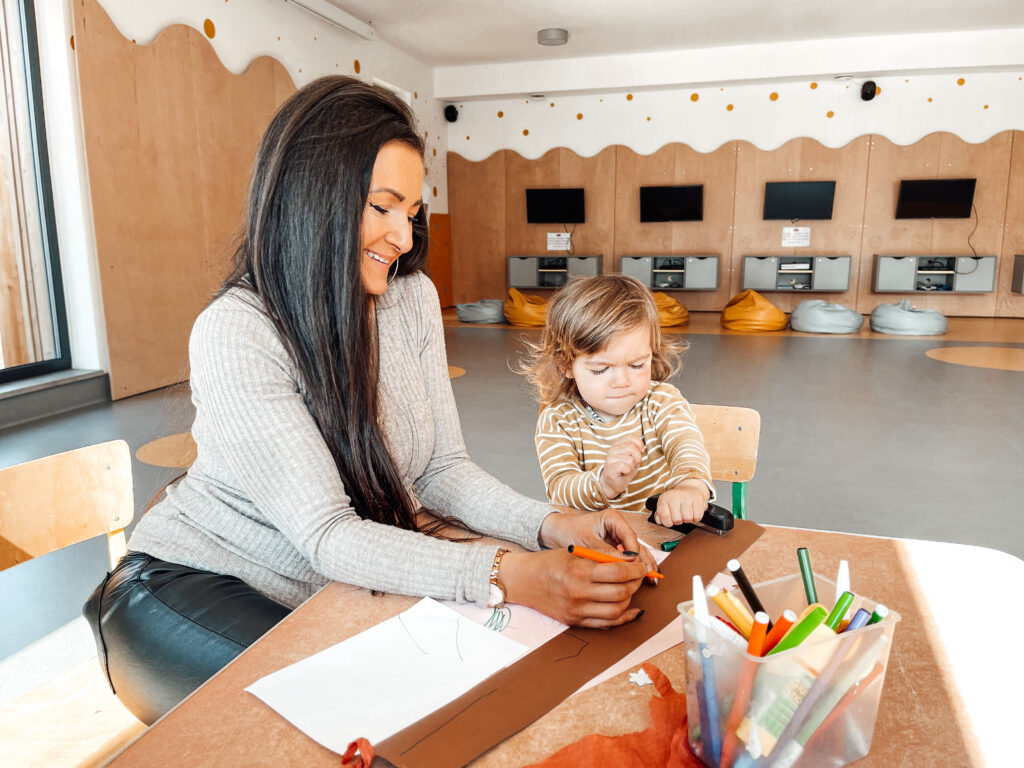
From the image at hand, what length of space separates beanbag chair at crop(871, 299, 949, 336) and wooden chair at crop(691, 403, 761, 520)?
6763mm

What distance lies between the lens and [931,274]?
344 inches

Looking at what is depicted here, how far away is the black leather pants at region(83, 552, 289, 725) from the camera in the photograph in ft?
3.22

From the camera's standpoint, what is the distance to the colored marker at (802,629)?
0.56 m

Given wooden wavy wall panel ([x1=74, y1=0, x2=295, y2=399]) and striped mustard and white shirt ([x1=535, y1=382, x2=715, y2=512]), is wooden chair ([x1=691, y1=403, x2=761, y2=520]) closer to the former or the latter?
striped mustard and white shirt ([x1=535, y1=382, x2=715, y2=512])

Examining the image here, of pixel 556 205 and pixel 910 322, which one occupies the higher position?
pixel 556 205

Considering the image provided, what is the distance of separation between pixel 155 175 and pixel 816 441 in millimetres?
4474

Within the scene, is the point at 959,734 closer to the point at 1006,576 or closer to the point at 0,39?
the point at 1006,576

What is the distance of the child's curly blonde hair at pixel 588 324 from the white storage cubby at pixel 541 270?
26.1 feet

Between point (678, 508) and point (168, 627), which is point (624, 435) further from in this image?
point (168, 627)

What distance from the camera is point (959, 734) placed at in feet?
2.18

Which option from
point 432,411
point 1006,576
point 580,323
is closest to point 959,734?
point 1006,576

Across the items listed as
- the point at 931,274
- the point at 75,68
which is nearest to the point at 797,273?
the point at 931,274

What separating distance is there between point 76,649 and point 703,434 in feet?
5.65

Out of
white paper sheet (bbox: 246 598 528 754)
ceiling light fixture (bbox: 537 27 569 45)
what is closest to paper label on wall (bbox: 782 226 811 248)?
ceiling light fixture (bbox: 537 27 569 45)
